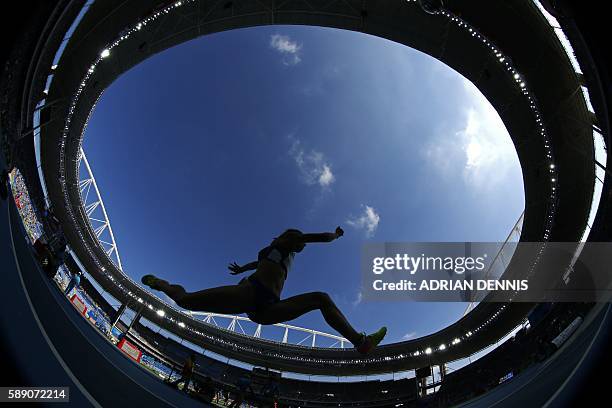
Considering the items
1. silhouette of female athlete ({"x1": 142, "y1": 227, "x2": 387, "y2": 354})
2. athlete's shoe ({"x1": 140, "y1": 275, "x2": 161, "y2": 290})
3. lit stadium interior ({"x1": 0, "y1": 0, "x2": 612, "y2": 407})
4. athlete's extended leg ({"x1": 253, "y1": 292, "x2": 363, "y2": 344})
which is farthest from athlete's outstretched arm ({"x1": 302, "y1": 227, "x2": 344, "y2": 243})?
lit stadium interior ({"x1": 0, "y1": 0, "x2": 612, "y2": 407})

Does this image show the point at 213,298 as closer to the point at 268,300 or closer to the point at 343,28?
the point at 268,300

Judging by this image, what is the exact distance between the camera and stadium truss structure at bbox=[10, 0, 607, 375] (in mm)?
16484

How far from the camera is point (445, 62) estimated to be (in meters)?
19.8

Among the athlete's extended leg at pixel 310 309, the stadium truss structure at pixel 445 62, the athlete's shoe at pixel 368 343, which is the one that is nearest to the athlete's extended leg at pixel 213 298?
the athlete's extended leg at pixel 310 309

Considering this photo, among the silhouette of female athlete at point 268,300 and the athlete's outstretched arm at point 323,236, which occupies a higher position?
the athlete's outstretched arm at point 323,236

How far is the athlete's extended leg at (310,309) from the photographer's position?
607 centimetres

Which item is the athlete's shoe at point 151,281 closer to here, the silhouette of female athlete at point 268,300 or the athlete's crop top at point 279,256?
the silhouette of female athlete at point 268,300

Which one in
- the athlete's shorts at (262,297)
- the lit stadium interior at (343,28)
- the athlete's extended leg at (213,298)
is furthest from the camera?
the lit stadium interior at (343,28)

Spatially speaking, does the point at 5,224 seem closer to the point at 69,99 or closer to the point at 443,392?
the point at 69,99

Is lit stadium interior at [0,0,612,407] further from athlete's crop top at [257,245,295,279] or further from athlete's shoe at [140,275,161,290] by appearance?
athlete's crop top at [257,245,295,279]

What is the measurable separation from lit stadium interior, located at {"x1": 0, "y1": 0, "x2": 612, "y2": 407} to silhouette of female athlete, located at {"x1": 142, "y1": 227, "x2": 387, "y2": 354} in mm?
3090

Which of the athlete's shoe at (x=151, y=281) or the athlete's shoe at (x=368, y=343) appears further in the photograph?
the athlete's shoe at (x=151, y=281)

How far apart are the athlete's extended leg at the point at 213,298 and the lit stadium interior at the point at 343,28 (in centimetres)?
279

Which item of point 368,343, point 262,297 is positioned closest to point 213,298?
point 262,297
